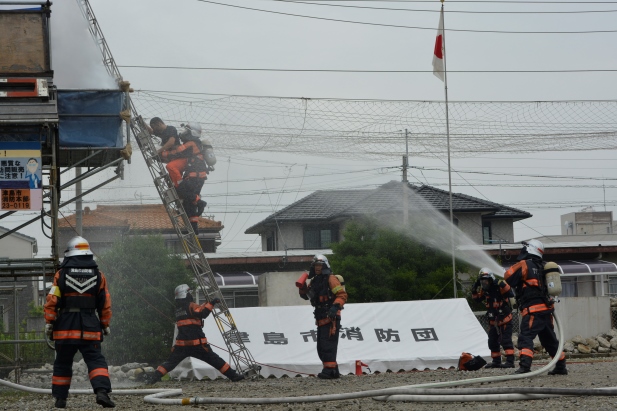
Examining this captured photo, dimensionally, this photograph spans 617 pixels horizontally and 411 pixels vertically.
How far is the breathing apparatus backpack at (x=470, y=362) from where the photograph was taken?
16.0m

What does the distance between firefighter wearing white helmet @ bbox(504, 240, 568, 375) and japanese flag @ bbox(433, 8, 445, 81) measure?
1236 centimetres

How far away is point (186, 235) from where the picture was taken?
15711 mm

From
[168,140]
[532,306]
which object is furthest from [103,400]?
[168,140]

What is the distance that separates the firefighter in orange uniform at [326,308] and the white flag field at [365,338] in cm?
155

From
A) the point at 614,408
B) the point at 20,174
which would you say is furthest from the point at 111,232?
the point at 614,408

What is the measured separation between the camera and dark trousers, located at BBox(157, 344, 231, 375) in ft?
49.2

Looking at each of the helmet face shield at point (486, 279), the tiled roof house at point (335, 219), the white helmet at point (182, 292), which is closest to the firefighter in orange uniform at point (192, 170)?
the white helmet at point (182, 292)

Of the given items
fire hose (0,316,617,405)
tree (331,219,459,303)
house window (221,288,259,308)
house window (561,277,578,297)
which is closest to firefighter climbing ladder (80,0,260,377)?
fire hose (0,316,617,405)

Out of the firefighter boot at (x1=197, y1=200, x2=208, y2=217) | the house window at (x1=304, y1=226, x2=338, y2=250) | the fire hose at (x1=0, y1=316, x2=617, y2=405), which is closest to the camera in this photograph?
the fire hose at (x1=0, y1=316, x2=617, y2=405)

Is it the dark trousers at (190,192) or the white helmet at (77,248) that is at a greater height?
the dark trousers at (190,192)

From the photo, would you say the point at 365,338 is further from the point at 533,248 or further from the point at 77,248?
the point at 77,248

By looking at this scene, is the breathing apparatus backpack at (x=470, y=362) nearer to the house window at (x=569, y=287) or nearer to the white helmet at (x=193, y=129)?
the white helmet at (x=193, y=129)

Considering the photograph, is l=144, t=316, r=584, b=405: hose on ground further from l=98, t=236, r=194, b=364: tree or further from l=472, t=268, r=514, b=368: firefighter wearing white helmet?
l=98, t=236, r=194, b=364: tree

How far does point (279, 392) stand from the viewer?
1165 cm
